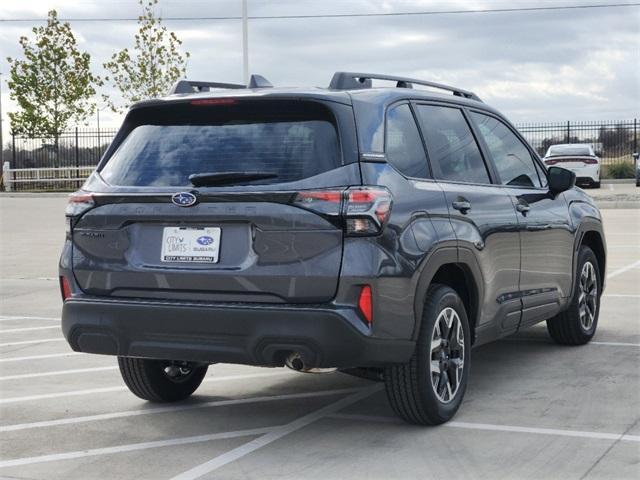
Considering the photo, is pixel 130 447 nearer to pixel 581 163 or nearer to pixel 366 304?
pixel 366 304

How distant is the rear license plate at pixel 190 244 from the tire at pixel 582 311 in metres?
3.55

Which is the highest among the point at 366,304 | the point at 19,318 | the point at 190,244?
the point at 190,244

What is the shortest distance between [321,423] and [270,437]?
406mm

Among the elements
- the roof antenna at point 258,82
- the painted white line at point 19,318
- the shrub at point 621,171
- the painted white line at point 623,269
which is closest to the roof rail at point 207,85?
the roof antenna at point 258,82

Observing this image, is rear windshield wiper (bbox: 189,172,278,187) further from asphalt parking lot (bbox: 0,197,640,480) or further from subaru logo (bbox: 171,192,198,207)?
asphalt parking lot (bbox: 0,197,640,480)

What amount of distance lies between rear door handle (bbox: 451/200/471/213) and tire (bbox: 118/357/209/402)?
1880 millimetres

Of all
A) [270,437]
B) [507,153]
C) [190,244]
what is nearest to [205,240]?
[190,244]

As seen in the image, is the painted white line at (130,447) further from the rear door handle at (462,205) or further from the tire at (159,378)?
the rear door handle at (462,205)

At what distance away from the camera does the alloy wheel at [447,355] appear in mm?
5824

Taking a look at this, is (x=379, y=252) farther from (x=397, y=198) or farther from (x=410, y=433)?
(x=410, y=433)

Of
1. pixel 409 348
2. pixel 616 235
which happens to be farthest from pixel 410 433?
pixel 616 235

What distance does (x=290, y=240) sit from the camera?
17.1 ft

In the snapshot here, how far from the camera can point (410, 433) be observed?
5.74m

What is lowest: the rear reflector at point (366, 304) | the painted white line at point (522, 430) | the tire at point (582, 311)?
the painted white line at point (522, 430)
